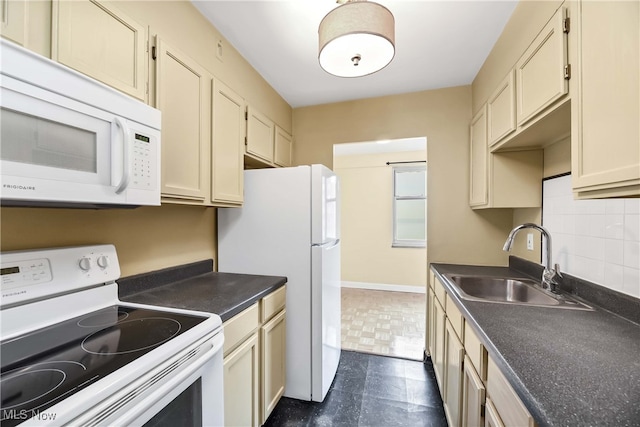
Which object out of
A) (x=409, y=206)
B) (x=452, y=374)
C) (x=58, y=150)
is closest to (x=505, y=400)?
(x=452, y=374)

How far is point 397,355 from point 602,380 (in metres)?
1.93

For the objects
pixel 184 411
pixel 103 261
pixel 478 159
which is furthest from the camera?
pixel 478 159

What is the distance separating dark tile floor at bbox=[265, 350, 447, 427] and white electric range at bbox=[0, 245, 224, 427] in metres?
0.95

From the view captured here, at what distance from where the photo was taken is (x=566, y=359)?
76 centimetres

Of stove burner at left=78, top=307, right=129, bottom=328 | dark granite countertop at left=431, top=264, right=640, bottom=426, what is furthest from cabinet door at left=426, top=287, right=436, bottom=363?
stove burner at left=78, top=307, right=129, bottom=328

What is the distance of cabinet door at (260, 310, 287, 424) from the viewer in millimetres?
1525

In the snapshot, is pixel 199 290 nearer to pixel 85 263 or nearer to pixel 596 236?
pixel 85 263

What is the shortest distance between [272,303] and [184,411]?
78cm

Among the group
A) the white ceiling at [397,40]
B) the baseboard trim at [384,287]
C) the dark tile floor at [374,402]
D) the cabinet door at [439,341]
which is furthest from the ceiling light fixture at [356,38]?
the baseboard trim at [384,287]

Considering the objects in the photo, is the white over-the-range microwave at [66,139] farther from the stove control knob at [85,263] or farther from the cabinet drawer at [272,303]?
the cabinet drawer at [272,303]

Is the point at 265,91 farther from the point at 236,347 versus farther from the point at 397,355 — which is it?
the point at 397,355

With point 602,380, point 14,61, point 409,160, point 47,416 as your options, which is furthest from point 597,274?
point 409,160

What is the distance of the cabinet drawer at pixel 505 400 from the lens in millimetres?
679

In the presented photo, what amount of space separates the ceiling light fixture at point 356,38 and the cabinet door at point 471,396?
1434mm
